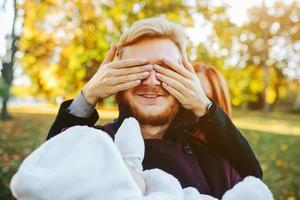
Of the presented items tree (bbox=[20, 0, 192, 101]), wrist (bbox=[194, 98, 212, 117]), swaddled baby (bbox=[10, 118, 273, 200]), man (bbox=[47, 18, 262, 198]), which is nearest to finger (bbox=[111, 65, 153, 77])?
man (bbox=[47, 18, 262, 198])

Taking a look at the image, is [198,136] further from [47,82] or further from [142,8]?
[47,82]

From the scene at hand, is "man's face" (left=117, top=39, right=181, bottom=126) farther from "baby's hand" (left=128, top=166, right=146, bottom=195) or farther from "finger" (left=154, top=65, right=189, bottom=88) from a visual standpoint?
"baby's hand" (left=128, top=166, right=146, bottom=195)

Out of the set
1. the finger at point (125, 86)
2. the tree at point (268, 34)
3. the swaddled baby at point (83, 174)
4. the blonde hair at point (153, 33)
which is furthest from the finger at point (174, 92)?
the tree at point (268, 34)

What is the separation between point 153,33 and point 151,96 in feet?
0.92

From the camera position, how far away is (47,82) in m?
20.4

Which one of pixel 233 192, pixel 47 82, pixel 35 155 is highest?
pixel 35 155

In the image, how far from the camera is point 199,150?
5.66 feet

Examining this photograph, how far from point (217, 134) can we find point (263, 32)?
3048 centimetres

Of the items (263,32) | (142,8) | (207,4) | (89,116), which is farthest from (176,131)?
(263,32)

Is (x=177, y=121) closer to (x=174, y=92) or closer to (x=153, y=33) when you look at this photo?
(x=174, y=92)

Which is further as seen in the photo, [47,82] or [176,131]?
[47,82]

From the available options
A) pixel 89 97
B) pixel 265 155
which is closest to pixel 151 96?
pixel 89 97

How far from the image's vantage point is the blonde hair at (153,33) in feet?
5.36

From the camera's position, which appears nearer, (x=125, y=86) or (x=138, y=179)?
(x=138, y=179)
